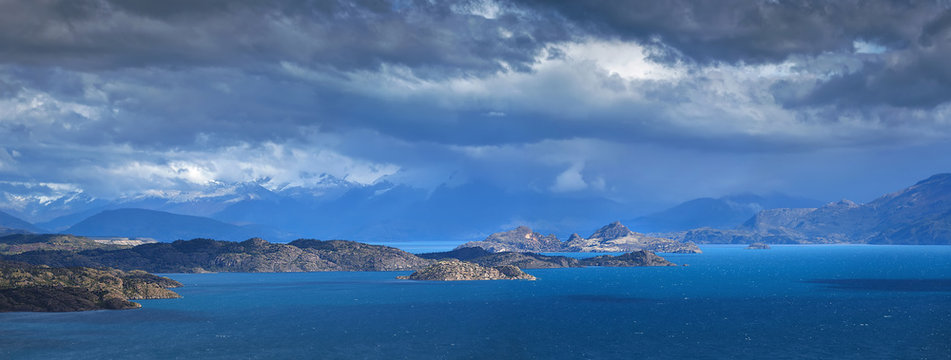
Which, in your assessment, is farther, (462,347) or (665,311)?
(665,311)

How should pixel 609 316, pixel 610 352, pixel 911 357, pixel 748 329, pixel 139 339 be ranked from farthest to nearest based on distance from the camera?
pixel 609 316 < pixel 748 329 < pixel 139 339 < pixel 610 352 < pixel 911 357

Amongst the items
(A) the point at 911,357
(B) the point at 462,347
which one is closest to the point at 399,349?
(B) the point at 462,347

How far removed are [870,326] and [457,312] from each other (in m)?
99.9

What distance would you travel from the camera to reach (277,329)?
16112cm

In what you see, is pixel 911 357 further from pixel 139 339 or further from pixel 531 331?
pixel 139 339

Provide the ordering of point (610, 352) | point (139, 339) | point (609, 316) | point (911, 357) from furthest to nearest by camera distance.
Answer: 1. point (609, 316)
2. point (139, 339)
3. point (610, 352)
4. point (911, 357)

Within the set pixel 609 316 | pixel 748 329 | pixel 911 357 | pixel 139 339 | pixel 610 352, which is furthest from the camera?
pixel 609 316

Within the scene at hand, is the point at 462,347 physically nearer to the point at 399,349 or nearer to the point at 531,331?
the point at 399,349

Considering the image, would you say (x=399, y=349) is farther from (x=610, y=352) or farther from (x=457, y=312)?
(x=457, y=312)

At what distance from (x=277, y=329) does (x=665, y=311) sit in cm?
10236

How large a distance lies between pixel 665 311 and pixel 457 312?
186 ft

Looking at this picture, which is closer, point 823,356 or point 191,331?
point 823,356

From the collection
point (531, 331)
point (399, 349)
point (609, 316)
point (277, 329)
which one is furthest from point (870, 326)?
point (277, 329)

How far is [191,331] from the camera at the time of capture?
15762 cm
